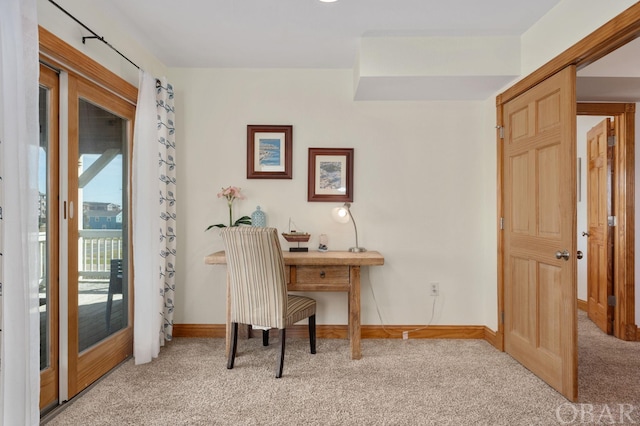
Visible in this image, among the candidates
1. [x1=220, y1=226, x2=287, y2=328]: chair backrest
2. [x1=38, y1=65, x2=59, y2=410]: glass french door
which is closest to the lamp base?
[x1=220, y1=226, x2=287, y2=328]: chair backrest

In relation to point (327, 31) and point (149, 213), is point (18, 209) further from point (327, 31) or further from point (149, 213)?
point (327, 31)

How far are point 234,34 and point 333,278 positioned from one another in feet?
6.44

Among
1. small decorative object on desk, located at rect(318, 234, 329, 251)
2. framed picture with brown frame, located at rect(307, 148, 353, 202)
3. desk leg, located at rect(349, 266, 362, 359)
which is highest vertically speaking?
framed picture with brown frame, located at rect(307, 148, 353, 202)

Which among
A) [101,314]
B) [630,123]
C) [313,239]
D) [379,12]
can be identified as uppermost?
[379,12]

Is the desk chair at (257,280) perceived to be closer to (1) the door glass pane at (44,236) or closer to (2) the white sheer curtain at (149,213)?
(2) the white sheer curtain at (149,213)

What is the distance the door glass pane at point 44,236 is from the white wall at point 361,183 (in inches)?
52.5

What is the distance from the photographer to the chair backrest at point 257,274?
254cm

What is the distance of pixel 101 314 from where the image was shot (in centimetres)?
263

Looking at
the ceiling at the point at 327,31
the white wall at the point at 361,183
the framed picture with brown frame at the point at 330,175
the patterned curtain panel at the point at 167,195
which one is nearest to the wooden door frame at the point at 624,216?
the ceiling at the point at 327,31

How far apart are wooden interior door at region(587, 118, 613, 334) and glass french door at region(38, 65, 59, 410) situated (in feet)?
14.5

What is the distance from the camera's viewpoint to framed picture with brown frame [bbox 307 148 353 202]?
11.3 ft

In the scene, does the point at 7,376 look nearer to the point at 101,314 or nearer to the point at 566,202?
the point at 101,314

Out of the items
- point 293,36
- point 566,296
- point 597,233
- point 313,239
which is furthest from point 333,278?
point 597,233

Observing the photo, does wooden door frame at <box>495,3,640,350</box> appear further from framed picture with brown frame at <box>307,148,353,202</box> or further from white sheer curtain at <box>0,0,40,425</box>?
white sheer curtain at <box>0,0,40,425</box>
